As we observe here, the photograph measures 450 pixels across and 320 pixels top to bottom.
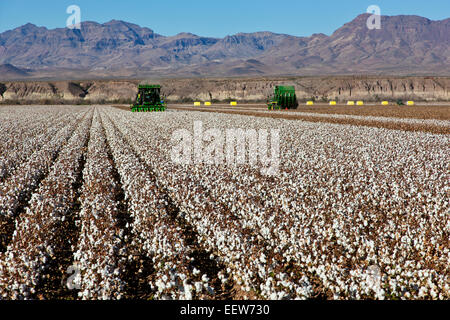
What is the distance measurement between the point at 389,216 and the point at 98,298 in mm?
6646

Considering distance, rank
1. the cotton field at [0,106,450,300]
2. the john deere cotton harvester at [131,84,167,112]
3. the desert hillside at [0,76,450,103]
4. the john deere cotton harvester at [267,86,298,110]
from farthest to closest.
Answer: the desert hillside at [0,76,450,103], the john deere cotton harvester at [267,86,298,110], the john deere cotton harvester at [131,84,167,112], the cotton field at [0,106,450,300]

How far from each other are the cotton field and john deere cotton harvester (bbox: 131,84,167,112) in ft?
116

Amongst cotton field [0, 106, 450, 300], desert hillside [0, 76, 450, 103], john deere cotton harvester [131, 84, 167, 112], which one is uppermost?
desert hillside [0, 76, 450, 103]

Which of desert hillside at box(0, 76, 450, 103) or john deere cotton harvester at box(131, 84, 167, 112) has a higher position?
desert hillside at box(0, 76, 450, 103)

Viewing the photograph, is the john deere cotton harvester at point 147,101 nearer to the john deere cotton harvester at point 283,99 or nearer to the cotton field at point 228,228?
the john deere cotton harvester at point 283,99

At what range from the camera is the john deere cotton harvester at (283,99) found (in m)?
58.5

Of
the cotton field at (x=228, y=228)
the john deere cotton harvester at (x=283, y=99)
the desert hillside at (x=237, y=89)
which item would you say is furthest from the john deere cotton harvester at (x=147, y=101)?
the desert hillside at (x=237, y=89)

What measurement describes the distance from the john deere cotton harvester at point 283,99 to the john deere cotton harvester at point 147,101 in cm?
1647

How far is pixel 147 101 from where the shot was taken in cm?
5256

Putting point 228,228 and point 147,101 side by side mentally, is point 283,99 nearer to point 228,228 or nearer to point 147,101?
point 147,101

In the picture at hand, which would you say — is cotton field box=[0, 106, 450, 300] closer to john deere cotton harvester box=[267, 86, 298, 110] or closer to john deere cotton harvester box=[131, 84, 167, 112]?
john deere cotton harvester box=[131, 84, 167, 112]

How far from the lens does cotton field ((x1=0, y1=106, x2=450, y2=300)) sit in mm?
6750

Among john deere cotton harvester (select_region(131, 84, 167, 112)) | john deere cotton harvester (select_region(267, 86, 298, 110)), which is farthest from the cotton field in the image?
john deere cotton harvester (select_region(267, 86, 298, 110))

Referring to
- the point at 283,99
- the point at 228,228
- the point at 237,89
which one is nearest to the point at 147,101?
the point at 283,99
